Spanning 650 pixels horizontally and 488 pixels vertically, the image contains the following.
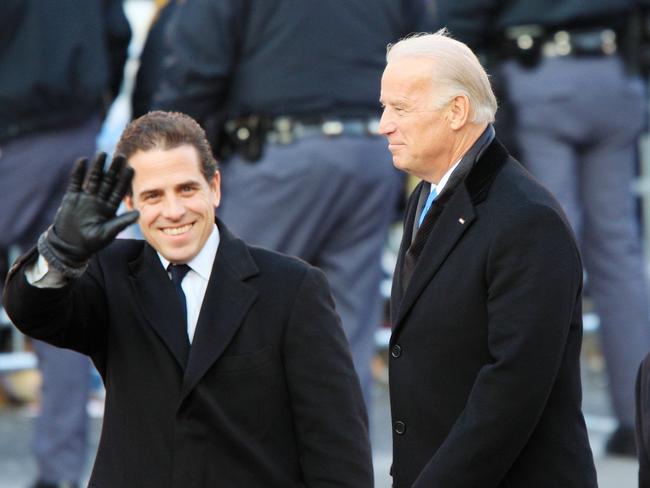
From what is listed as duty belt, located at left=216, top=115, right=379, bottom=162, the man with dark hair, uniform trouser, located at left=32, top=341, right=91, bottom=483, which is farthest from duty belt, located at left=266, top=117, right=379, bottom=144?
the man with dark hair

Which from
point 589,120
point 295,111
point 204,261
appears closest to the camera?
point 204,261

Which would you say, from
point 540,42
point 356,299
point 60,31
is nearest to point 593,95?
point 540,42

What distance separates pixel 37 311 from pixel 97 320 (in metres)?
0.22

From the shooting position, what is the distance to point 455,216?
10.9 feet

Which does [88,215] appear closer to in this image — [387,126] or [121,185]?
[121,185]

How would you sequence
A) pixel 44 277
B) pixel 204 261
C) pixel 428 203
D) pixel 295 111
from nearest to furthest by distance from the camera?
pixel 44 277
pixel 428 203
pixel 204 261
pixel 295 111

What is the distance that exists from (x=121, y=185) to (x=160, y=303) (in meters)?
0.40

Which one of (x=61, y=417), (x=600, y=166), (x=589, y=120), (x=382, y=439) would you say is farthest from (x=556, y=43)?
(x=61, y=417)

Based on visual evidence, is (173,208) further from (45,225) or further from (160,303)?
(45,225)

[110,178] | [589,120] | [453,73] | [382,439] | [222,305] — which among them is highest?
[453,73]

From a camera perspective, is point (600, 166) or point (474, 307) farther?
point (600, 166)

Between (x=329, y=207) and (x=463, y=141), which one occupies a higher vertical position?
(x=463, y=141)

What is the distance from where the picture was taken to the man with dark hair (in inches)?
134

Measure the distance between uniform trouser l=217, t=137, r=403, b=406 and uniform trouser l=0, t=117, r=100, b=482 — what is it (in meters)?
0.64
